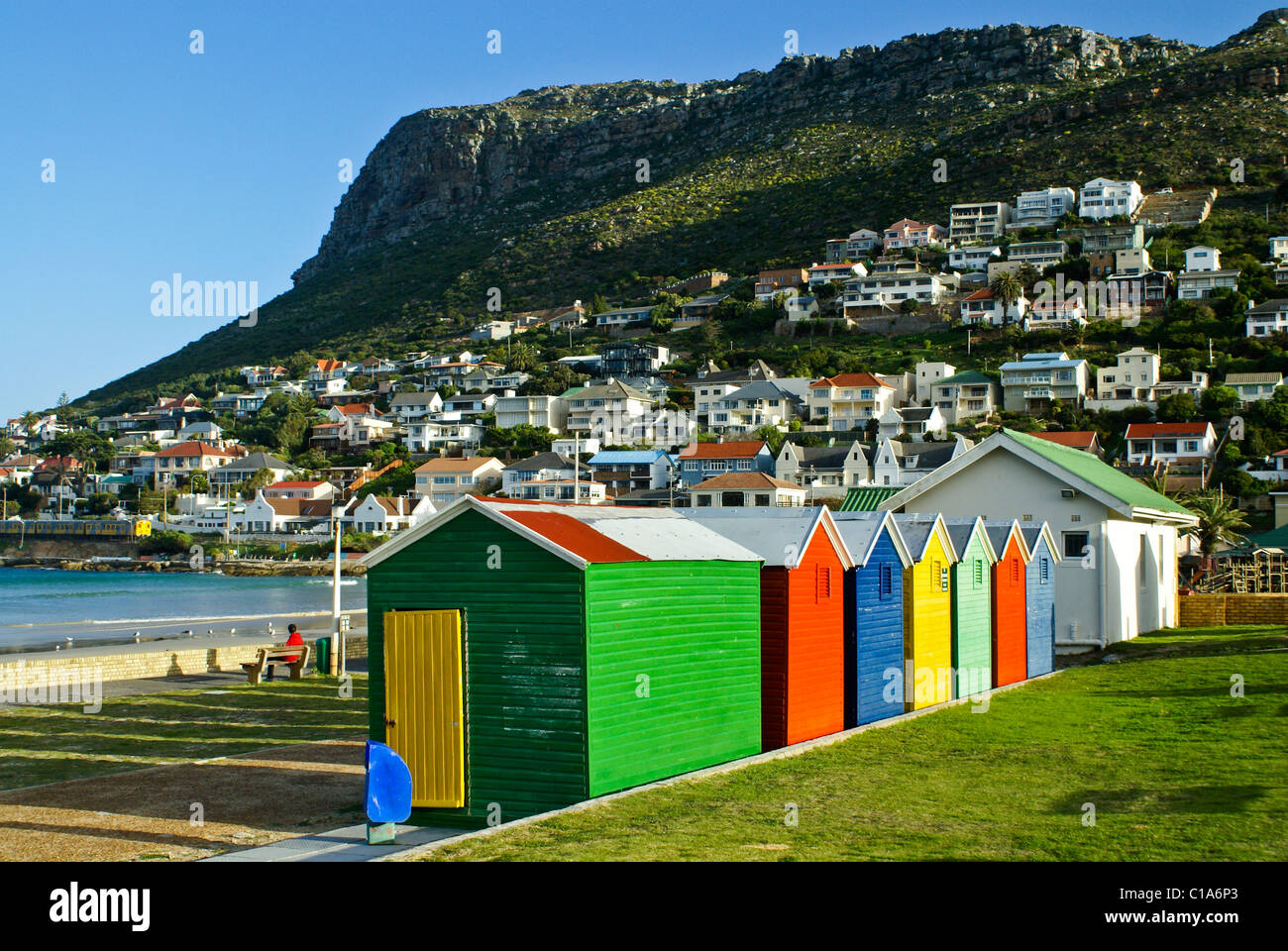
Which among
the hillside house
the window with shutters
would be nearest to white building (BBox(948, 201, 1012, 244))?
the hillside house

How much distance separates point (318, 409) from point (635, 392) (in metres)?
51.3

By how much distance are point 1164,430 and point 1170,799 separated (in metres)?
80.7

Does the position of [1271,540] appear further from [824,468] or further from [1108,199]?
[1108,199]

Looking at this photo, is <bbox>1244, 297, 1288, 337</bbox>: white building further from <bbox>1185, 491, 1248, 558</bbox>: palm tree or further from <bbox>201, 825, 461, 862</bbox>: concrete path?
<bbox>201, 825, 461, 862</bbox>: concrete path

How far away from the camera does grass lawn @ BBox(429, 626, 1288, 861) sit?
8047mm

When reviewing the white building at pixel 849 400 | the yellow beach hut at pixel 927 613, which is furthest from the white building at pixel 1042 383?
the yellow beach hut at pixel 927 613

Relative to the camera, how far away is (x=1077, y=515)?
Result: 2588 centimetres

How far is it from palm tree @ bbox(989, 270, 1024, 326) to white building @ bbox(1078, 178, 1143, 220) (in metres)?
28.0

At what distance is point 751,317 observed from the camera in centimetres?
13825

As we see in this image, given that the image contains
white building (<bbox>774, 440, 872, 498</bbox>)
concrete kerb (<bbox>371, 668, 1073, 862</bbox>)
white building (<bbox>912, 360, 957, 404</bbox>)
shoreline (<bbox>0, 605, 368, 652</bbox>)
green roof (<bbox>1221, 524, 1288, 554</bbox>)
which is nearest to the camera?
concrete kerb (<bbox>371, 668, 1073, 862</bbox>)

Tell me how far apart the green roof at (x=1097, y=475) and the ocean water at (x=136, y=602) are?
89.0 ft

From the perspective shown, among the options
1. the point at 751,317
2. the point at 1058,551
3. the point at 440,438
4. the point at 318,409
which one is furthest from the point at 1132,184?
the point at 1058,551
